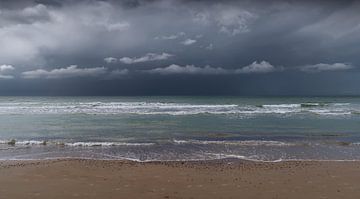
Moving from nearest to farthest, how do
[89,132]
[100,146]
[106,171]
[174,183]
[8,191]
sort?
[8,191] → [174,183] → [106,171] → [100,146] → [89,132]

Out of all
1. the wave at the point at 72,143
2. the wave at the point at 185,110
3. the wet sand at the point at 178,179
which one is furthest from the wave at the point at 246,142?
the wave at the point at 185,110

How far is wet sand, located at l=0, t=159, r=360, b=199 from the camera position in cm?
777

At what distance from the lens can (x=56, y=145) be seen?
1532 centimetres

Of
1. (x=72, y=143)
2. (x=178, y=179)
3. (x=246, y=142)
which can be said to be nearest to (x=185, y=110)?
(x=246, y=142)

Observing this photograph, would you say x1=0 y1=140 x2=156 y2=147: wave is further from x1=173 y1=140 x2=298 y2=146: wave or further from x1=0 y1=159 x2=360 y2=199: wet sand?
x1=0 y1=159 x2=360 y2=199: wet sand

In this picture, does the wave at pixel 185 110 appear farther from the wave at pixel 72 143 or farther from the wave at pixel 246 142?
the wave at pixel 72 143

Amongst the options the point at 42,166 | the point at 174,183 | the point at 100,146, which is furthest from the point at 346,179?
the point at 100,146

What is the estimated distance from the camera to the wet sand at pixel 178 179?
7.77m

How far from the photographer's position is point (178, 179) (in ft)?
29.9

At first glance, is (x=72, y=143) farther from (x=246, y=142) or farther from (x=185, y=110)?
(x=185, y=110)

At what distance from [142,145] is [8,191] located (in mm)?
7677

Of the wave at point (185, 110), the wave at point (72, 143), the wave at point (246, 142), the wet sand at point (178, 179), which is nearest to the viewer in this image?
the wet sand at point (178, 179)

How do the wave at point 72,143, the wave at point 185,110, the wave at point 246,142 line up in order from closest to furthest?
the wave at point 72,143 → the wave at point 246,142 → the wave at point 185,110

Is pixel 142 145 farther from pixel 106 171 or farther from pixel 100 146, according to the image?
pixel 106 171
